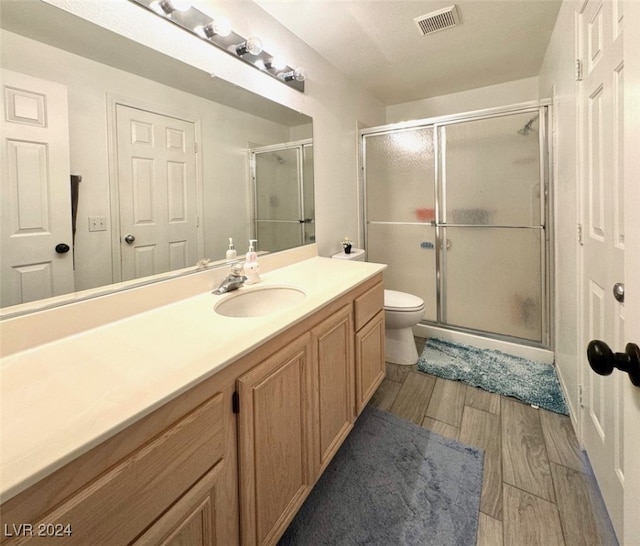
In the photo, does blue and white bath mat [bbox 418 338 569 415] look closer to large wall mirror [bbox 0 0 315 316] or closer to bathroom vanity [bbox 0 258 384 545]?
bathroom vanity [bbox 0 258 384 545]

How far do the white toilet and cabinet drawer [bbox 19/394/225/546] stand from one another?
1629 millimetres

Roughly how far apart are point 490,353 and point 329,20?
2.53m

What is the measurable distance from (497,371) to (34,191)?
2581mm

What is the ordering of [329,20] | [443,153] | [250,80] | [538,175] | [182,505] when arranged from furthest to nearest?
[443,153]
[538,175]
[329,20]
[250,80]
[182,505]

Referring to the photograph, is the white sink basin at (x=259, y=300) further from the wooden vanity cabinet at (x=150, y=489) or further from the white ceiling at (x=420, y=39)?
the white ceiling at (x=420, y=39)

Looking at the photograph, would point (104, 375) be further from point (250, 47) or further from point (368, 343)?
point (250, 47)

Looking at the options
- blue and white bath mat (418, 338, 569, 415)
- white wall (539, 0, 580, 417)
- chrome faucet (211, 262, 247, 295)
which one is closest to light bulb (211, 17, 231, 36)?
chrome faucet (211, 262, 247, 295)

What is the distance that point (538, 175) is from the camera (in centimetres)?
230

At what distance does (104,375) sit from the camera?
2.31 feet

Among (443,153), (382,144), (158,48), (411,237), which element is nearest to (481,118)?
(443,153)

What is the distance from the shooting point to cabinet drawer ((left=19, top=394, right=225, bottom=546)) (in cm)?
52

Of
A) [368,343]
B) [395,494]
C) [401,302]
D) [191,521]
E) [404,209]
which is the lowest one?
[395,494]

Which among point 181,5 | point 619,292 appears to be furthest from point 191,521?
point 181,5

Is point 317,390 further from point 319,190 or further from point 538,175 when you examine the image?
point 538,175
